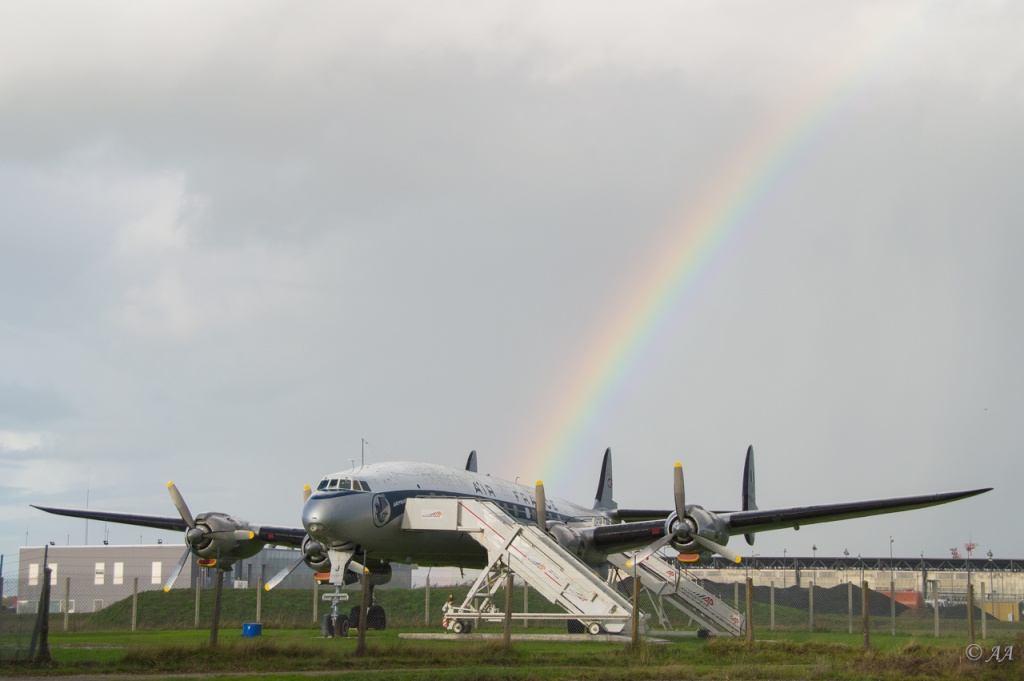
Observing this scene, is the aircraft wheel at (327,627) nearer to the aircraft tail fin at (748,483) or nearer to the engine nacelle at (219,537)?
the engine nacelle at (219,537)

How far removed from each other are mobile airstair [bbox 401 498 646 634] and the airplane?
A: 1.91ft

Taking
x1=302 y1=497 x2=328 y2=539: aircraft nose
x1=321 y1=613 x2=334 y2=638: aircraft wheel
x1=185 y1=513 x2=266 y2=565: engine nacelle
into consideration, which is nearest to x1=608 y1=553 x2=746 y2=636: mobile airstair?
x1=321 y1=613 x2=334 y2=638: aircraft wheel

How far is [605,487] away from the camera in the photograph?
49031 mm

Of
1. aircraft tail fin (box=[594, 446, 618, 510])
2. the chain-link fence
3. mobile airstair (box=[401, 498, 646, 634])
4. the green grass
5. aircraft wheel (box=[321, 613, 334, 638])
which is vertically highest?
aircraft tail fin (box=[594, 446, 618, 510])

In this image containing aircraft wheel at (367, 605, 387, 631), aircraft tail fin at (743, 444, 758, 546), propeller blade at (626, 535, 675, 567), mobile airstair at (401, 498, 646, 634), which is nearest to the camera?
mobile airstair at (401, 498, 646, 634)

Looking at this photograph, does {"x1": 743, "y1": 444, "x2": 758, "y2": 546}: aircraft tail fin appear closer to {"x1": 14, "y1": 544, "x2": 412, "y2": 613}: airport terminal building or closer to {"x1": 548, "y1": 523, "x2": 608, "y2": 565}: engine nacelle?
{"x1": 548, "y1": 523, "x2": 608, "y2": 565}: engine nacelle

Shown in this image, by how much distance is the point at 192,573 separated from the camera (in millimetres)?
61594

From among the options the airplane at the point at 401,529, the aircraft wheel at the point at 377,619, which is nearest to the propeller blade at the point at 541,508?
the airplane at the point at 401,529

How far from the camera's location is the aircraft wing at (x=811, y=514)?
28975mm

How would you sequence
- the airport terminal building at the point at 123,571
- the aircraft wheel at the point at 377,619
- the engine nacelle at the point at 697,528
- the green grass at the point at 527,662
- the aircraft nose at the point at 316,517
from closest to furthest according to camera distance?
the green grass at the point at 527,662 → the aircraft nose at the point at 316,517 → the engine nacelle at the point at 697,528 → the aircraft wheel at the point at 377,619 → the airport terminal building at the point at 123,571

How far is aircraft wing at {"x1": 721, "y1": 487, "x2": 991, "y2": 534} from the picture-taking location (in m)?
29.0

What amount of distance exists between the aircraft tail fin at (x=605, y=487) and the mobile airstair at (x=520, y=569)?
18.2 m

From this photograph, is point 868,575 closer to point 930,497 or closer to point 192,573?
point 192,573

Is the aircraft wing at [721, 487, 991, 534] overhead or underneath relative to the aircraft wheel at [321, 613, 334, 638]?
overhead
